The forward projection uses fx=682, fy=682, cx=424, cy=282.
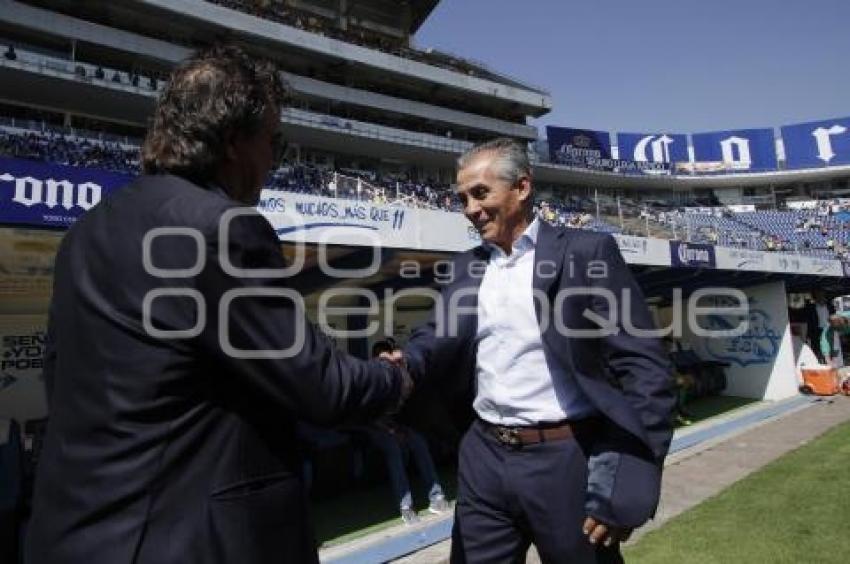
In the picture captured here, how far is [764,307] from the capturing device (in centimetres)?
1738

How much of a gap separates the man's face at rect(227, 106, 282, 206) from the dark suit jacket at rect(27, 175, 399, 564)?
0.16 meters

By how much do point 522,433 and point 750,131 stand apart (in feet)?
209

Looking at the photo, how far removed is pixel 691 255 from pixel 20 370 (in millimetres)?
10956

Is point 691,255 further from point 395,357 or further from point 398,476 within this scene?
point 395,357

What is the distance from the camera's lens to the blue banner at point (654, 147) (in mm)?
56906

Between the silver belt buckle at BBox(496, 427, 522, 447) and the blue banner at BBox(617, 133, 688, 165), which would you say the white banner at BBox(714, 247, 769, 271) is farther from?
the blue banner at BBox(617, 133, 688, 165)

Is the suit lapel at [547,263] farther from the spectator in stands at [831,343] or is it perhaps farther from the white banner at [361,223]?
the spectator in stands at [831,343]

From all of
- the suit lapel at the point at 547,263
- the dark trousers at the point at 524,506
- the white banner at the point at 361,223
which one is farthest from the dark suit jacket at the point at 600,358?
the white banner at the point at 361,223

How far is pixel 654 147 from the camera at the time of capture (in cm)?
5747

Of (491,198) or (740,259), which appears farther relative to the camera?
(740,259)

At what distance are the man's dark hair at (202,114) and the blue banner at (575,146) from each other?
1940 inches

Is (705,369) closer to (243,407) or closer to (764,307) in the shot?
(764,307)

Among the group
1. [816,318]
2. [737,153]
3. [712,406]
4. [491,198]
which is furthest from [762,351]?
[737,153]

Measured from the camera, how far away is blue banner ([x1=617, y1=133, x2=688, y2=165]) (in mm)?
56906
